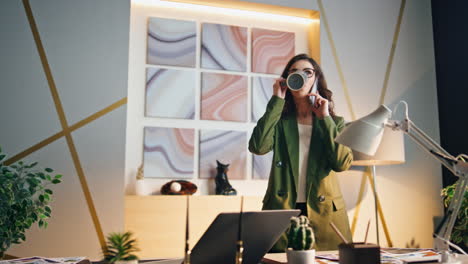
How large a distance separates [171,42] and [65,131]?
117 centimetres

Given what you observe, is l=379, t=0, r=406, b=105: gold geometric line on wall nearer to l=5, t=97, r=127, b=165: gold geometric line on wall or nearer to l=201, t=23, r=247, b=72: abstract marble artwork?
l=201, t=23, r=247, b=72: abstract marble artwork

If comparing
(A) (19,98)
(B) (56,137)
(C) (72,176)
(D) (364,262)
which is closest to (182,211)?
(C) (72,176)

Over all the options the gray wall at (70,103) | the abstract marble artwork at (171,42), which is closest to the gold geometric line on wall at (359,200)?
the abstract marble artwork at (171,42)

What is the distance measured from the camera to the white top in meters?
1.91

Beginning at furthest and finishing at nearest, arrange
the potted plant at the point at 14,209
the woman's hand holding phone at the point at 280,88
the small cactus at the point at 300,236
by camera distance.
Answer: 1. the potted plant at the point at 14,209
2. the woman's hand holding phone at the point at 280,88
3. the small cactus at the point at 300,236

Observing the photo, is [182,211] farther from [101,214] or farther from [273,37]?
[273,37]

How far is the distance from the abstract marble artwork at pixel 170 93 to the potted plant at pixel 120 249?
3091mm

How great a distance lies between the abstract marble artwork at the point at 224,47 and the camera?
4.09 meters

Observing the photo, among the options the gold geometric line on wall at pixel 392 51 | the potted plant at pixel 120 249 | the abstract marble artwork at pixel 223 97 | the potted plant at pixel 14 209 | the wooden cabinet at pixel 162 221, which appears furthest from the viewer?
the gold geometric line on wall at pixel 392 51

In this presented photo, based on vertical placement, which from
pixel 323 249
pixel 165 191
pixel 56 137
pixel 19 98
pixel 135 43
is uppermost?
pixel 135 43

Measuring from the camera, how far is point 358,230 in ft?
13.0

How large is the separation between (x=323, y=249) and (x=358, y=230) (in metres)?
2.28

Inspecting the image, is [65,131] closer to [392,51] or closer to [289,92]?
[289,92]

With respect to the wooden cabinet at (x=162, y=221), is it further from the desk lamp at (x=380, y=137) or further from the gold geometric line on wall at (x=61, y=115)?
the desk lamp at (x=380, y=137)
